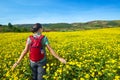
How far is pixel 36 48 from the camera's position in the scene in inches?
A: 332

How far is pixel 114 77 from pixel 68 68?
1.29 metres

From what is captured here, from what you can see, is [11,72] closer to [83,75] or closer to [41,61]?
[41,61]

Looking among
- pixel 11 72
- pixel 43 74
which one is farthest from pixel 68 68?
pixel 11 72

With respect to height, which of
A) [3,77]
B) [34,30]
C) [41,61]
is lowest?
[3,77]

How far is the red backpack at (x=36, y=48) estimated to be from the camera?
27.6 feet

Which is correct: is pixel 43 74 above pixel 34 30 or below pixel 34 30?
below

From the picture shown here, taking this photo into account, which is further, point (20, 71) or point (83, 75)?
point (20, 71)

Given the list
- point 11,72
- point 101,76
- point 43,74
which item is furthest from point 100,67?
point 11,72

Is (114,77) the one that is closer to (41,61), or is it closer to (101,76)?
(101,76)

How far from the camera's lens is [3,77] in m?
9.57

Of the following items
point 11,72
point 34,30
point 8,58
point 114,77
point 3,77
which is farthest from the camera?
point 8,58

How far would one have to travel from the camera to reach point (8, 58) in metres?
11.5

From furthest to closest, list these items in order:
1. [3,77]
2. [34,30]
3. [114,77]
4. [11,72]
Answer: [3,77], [11,72], [34,30], [114,77]

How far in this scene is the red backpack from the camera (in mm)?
8422
